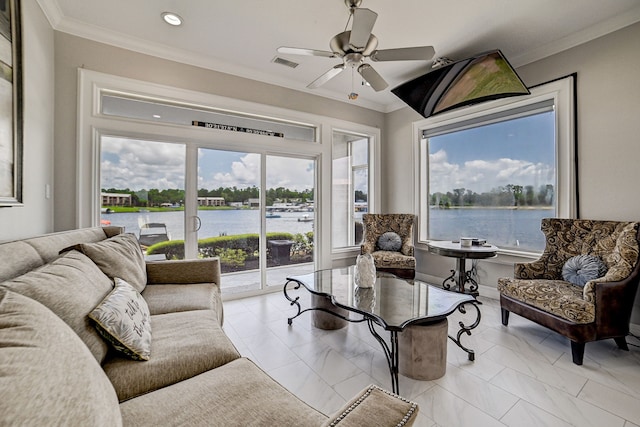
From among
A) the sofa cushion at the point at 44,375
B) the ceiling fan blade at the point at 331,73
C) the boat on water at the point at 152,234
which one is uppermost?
the ceiling fan blade at the point at 331,73

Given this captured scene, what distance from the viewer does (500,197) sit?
12.0ft

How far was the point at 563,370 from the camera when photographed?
2.01m

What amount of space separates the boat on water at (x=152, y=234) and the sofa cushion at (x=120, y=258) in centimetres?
90

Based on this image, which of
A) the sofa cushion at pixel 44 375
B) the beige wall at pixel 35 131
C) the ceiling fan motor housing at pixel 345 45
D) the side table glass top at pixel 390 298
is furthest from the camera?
the ceiling fan motor housing at pixel 345 45

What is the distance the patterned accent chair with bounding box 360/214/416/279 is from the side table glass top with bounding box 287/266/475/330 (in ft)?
2.84

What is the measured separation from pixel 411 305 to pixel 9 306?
79.6 inches

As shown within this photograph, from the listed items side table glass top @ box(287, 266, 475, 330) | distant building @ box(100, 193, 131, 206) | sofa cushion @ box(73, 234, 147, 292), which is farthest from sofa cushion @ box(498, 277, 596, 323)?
distant building @ box(100, 193, 131, 206)

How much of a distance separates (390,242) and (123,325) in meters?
3.48

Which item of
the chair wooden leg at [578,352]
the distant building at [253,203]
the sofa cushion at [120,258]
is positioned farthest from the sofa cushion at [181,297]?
the chair wooden leg at [578,352]

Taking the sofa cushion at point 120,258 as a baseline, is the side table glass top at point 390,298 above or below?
below

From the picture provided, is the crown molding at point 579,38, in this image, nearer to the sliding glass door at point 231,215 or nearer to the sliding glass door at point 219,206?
the sliding glass door at point 219,206

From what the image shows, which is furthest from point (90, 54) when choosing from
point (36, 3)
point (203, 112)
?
point (203, 112)

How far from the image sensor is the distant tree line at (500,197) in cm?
327

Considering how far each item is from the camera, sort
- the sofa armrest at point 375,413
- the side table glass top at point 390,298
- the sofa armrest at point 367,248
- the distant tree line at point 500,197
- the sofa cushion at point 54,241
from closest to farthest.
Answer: the sofa armrest at point 375,413
the sofa cushion at point 54,241
the side table glass top at point 390,298
the distant tree line at point 500,197
the sofa armrest at point 367,248
